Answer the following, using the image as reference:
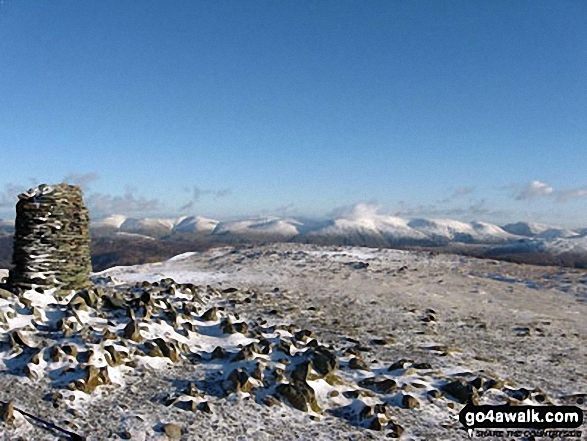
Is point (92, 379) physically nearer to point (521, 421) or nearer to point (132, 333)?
point (132, 333)

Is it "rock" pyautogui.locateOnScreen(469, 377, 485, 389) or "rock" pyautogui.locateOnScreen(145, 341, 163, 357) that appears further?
"rock" pyautogui.locateOnScreen(145, 341, 163, 357)

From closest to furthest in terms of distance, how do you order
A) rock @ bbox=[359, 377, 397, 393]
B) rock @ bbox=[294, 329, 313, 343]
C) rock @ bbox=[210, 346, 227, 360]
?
1. rock @ bbox=[359, 377, 397, 393]
2. rock @ bbox=[210, 346, 227, 360]
3. rock @ bbox=[294, 329, 313, 343]

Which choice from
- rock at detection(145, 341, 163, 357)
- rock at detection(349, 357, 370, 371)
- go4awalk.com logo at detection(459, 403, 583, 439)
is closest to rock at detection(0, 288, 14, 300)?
rock at detection(145, 341, 163, 357)

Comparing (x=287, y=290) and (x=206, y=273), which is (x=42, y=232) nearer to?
(x=287, y=290)

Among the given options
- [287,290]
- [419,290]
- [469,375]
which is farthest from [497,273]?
[469,375]

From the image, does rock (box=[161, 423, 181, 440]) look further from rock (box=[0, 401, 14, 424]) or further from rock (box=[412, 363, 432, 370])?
rock (box=[412, 363, 432, 370])

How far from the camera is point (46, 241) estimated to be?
16156 millimetres

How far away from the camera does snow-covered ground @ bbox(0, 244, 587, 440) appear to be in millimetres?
9430

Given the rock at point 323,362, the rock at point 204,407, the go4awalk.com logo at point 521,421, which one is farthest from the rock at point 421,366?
the rock at point 204,407

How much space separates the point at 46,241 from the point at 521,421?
15.5 m

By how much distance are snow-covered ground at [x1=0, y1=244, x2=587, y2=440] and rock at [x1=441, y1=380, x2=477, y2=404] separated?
100mm

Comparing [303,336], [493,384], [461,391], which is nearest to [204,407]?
[303,336]

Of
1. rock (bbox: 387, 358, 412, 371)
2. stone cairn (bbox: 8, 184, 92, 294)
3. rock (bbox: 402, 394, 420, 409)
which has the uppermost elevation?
stone cairn (bbox: 8, 184, 92, 294)

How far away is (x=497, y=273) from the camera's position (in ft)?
102
